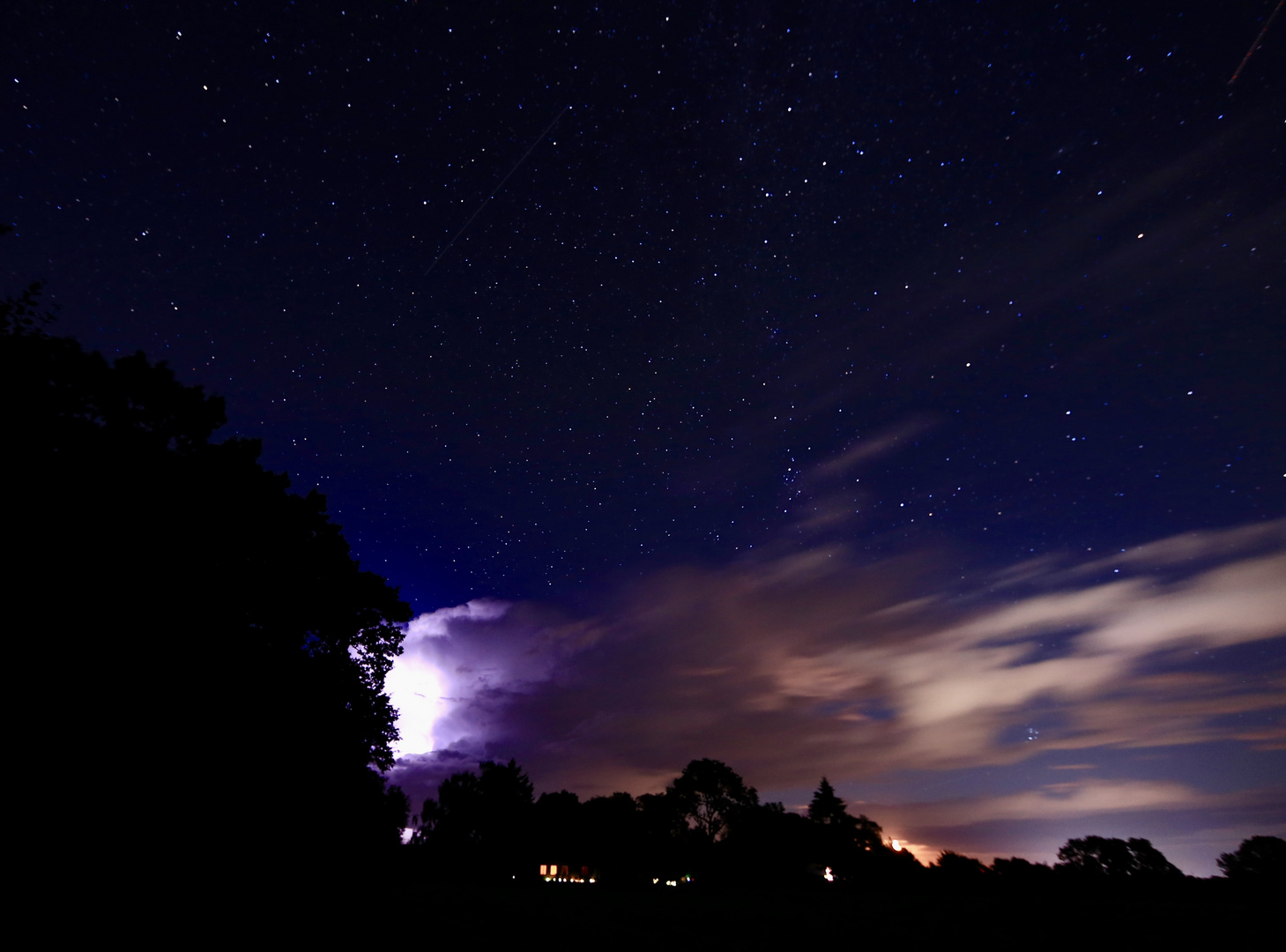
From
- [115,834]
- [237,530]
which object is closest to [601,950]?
[115,834]

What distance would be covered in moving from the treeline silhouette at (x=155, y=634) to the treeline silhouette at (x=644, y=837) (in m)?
48.1

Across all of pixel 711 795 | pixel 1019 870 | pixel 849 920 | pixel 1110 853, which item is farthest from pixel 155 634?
pixel 711 795

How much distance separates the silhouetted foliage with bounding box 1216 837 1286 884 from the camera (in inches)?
759

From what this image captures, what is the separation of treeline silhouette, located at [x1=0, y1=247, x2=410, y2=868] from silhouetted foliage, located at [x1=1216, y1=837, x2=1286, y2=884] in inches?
A: 1167

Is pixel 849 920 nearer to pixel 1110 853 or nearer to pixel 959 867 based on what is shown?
pixel 959 867

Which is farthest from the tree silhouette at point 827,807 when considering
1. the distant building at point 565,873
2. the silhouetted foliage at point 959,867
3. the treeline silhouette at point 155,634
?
the treeline silhouette at point 155,634

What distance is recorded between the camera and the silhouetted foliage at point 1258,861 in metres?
19.3

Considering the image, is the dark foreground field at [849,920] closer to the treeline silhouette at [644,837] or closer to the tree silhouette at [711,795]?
the treeline silhouette at [644,837]

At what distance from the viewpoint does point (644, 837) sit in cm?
8281

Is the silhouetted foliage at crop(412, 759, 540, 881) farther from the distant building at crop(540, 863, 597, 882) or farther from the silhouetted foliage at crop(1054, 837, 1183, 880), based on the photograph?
the silhouetted foliage at crop(1054, 837, 1183, 880)

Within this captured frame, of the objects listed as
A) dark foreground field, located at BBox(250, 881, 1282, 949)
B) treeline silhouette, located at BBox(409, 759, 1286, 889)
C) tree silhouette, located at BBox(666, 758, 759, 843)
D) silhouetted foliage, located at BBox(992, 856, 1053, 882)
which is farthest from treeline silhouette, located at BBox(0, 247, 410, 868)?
tree silhouette, located at BBox(666, 758, 759, 843)

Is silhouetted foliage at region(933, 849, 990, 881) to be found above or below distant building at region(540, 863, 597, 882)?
above

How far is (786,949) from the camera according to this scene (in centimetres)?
1491

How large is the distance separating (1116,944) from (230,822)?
2125 centimetres
